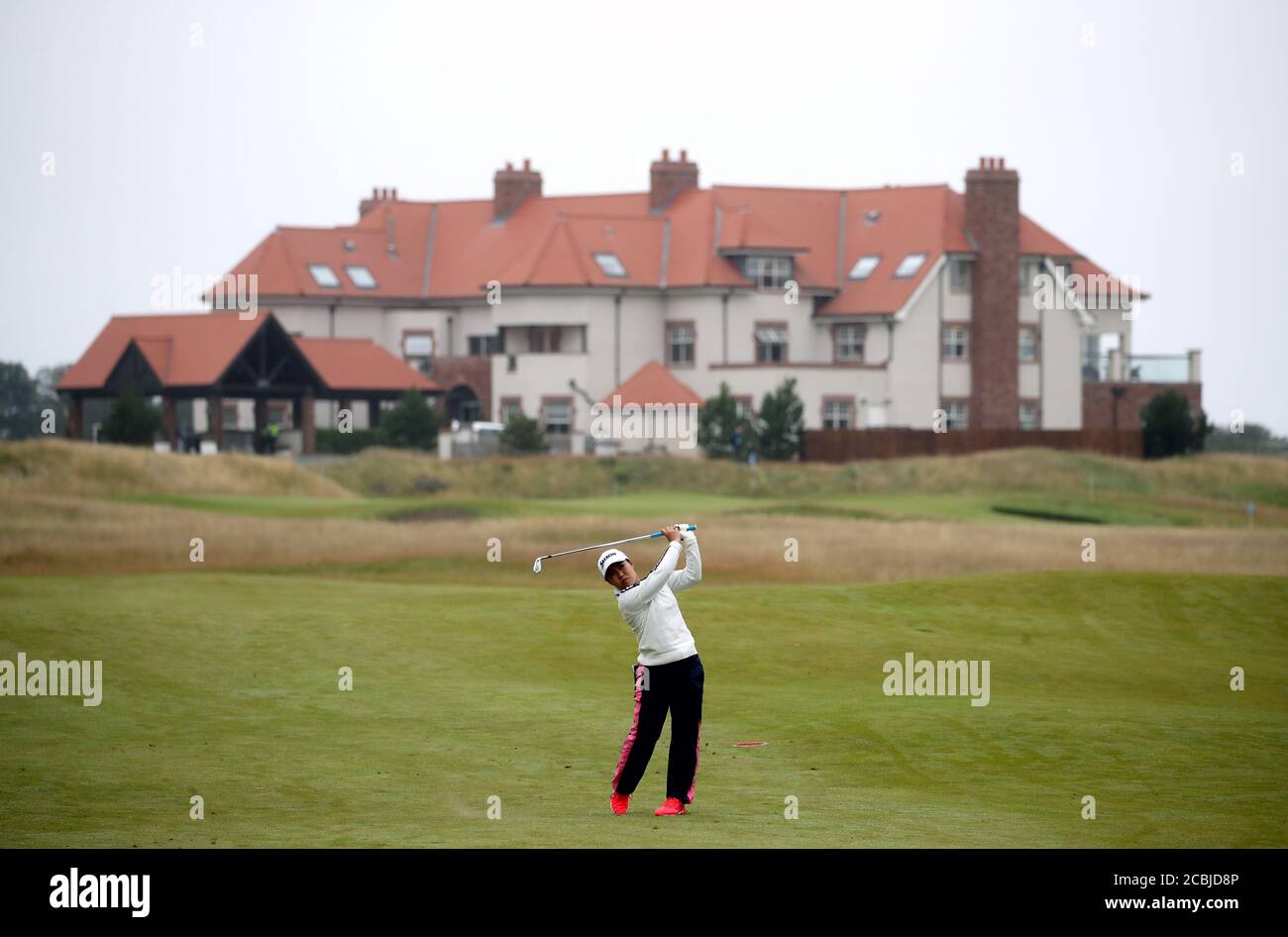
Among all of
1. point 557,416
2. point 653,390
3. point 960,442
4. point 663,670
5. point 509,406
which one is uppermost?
point 653,390

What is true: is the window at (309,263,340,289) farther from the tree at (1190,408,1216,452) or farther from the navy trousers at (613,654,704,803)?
the navy trousers at (613,654,704,803)

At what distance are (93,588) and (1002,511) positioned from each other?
123 ft

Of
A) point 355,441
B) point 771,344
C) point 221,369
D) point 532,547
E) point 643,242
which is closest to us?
point 532,547

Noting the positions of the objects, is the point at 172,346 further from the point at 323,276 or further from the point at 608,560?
the point at 608,560

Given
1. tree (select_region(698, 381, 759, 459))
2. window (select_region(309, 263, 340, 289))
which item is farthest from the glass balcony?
window (select_region(309, 263, 340, 289))

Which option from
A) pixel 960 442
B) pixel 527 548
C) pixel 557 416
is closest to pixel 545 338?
pixel 557 416

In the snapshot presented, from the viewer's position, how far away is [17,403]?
157375 millimetres

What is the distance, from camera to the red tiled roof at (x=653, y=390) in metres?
89.9

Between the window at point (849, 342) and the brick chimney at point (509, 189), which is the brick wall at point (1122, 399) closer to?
the window at point (849, 342)

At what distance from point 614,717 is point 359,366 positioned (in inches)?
2791

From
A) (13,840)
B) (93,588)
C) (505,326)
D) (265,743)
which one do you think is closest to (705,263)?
(505,326)

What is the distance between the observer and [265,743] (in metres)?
20.2

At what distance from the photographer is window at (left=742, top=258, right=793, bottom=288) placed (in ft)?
308
